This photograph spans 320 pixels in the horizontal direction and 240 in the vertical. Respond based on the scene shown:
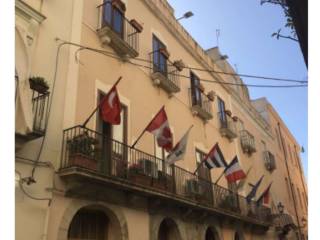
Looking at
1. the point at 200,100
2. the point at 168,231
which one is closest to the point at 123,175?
the point at 168,231

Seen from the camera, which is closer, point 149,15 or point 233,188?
point 149,15

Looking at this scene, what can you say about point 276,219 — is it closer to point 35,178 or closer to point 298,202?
point 298,202

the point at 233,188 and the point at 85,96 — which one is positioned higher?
the point at 85,96

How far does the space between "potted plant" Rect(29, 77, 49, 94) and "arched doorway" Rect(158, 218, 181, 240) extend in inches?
Result: 256

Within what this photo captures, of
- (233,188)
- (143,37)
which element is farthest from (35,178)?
(233,188)

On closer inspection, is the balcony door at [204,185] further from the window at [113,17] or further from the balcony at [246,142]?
the balcony at [246,142]

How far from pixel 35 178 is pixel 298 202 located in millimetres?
30638

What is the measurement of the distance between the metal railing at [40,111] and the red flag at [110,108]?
1.31 metres

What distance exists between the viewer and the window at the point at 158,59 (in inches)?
540

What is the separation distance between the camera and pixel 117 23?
39.1 feet

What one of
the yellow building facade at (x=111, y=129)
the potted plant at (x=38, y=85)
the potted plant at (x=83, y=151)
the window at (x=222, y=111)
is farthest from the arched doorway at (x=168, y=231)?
A: the window at (x=222, y=111)

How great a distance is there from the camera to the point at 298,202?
109 feet

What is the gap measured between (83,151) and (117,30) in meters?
5.05

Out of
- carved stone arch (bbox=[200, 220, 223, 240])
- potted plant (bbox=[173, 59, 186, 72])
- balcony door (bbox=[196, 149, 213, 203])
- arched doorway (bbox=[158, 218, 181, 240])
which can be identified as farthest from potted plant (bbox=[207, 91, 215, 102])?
arched doorway (bbox=[158, 218, 181, 240])
